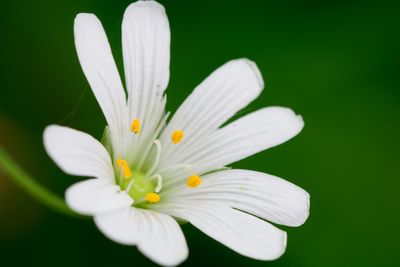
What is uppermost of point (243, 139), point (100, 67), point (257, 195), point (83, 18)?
point (83, 18)

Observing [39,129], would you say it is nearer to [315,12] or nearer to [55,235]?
[55,235]

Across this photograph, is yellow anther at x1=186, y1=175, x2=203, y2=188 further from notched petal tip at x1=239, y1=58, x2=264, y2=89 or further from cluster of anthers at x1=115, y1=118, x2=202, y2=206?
notched petal tip at x1=239, y1=58, x2=264, y2=89

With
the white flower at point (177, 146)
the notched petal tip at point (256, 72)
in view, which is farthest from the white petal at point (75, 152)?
the notched petal tip at point (256, 72)

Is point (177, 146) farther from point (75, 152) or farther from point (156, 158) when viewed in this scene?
point (75, 152)

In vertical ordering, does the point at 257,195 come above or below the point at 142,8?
below

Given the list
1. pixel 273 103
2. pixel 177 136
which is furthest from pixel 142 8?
pixel 273 103

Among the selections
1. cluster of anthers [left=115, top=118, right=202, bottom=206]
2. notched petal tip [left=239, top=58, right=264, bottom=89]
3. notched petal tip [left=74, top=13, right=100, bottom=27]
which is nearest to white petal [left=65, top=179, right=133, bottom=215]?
cluster of anthers [left=115, top=118, right=202, bottom=206]

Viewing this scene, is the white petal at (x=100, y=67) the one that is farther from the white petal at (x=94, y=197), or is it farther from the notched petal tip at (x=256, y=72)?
the notched petal tip at (x=256, y=72)

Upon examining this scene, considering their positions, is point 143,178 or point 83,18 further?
point 143,178
